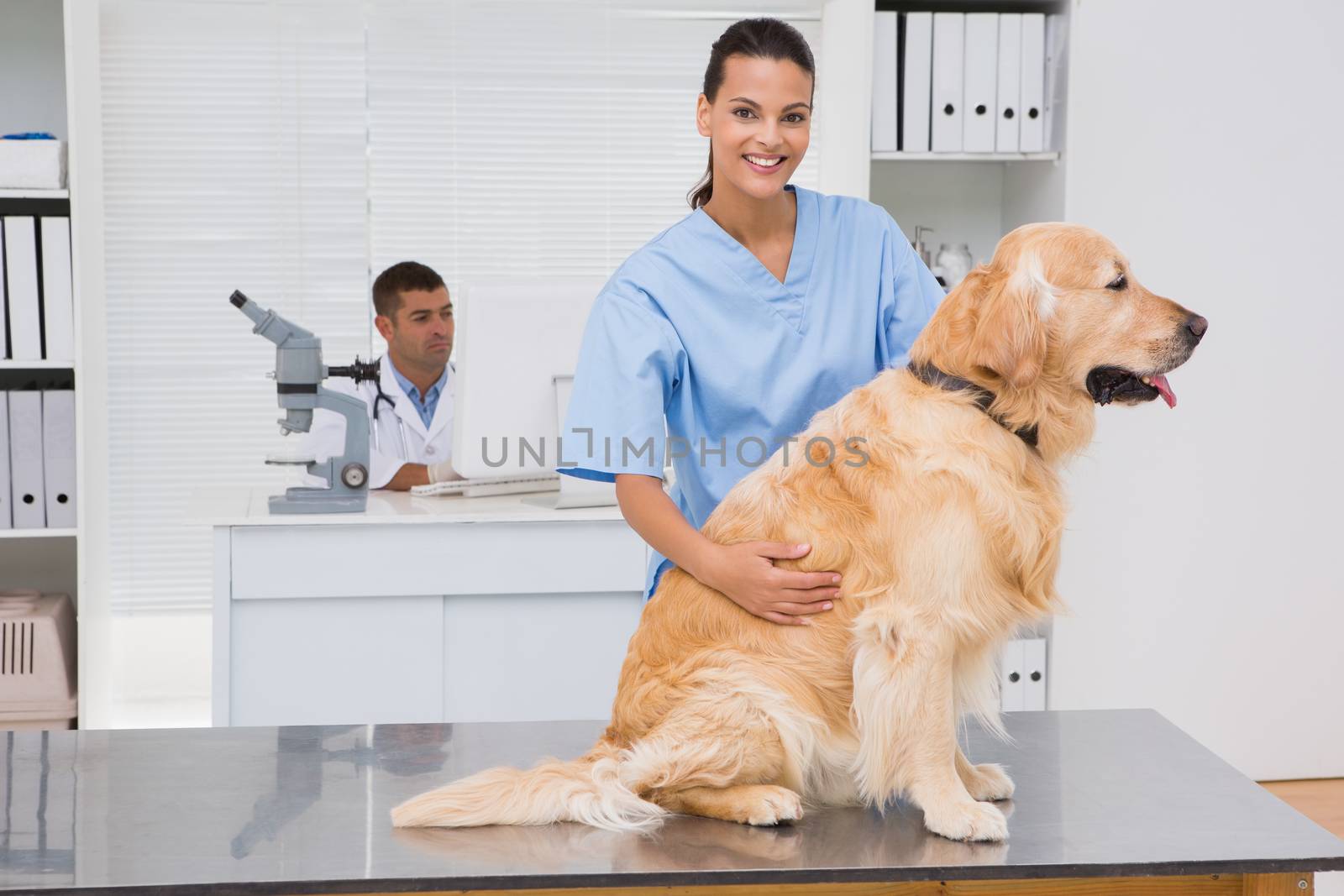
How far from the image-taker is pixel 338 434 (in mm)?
3645

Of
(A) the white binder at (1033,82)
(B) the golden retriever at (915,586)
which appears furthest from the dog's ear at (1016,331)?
(A) the white binder at (1033,82)

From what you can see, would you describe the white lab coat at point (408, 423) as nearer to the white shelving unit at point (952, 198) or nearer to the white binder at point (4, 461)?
the white binder at point (4, 461)

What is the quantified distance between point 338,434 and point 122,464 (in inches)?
40.3

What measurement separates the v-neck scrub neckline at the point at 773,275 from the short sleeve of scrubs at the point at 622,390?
13 centimetres

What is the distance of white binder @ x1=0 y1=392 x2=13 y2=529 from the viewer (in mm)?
3289

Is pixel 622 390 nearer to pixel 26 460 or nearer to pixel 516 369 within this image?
pixel 516 369

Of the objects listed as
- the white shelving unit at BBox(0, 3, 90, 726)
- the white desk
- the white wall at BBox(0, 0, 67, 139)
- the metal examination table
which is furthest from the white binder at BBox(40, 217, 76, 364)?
the metal examination table

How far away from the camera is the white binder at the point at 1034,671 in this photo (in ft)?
11.3

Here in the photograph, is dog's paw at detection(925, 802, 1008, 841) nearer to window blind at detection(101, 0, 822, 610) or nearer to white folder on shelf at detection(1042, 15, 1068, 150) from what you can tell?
white folder on shelf at detection(1042, 15, 1068, 150)

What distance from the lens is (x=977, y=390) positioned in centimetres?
139

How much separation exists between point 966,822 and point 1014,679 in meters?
2.19

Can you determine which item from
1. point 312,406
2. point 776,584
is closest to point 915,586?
point 776,584

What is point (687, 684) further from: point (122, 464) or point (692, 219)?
point (122, 464)

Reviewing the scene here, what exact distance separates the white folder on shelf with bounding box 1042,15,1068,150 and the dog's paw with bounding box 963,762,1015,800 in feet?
7.43
